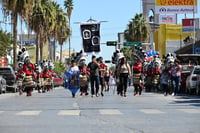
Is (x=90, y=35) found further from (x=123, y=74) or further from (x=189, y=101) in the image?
(x=189, y=101)

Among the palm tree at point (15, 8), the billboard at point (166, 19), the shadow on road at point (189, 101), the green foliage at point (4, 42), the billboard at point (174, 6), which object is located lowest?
the shadow on road at point (189, 101)

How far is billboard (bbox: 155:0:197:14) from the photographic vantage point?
68.8 metres

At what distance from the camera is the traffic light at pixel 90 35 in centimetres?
5238

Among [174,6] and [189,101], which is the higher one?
[174,6]

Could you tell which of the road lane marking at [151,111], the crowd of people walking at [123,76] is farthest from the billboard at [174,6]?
the road lane marking at [151,111]

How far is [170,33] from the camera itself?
8812 cm

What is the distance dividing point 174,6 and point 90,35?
2082cm

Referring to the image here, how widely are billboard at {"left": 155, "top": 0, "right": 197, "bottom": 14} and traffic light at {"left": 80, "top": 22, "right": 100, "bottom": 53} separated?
18.9m

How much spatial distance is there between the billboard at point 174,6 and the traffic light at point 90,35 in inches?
746

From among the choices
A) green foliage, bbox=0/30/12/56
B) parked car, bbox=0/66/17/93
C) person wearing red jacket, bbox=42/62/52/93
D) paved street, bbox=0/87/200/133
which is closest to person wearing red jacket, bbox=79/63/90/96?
person wearing red jacket, bbox=42/62/52/93

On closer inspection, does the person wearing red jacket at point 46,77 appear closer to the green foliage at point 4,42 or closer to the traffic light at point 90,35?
the green foliage at point 4,42

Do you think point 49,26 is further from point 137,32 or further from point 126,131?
point 126,131

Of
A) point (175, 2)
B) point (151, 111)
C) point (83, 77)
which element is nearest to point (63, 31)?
point (175, 2)

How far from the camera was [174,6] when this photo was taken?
71.1 metres
